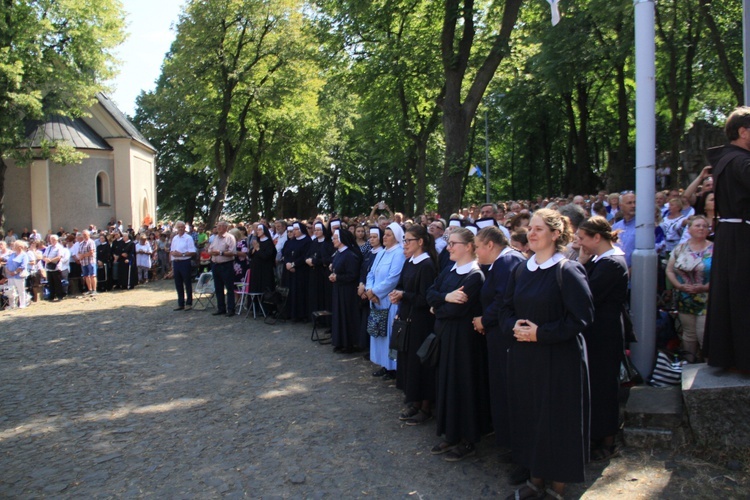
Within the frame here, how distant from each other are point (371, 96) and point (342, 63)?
221 centimetres

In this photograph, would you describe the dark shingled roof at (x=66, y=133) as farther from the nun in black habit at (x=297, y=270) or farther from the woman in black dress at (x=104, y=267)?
the nun in black habit at (x=297, y=270)

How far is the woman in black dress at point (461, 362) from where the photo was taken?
5004 mm

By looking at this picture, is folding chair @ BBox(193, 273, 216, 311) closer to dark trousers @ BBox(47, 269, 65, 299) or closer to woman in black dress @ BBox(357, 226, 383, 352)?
dark trousers @ BBox(47, 269, 65, 299)

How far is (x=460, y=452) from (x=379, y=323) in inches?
105

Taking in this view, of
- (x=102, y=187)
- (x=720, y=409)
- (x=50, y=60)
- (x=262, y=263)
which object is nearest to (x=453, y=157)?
(x=262, y=263)

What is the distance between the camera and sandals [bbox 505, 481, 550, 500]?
4.14m

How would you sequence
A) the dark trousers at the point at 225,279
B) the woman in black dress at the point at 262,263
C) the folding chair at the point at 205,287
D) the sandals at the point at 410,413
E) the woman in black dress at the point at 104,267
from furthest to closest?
the woman in black dress at the point at 104,267 < the folding chair at the point at 205,287 < the dark trousers at the point at 225,279 < the woman in black dress at the point at 262,263 < the sandals at the point at 410,413

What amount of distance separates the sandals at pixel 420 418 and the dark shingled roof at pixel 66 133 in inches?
1266

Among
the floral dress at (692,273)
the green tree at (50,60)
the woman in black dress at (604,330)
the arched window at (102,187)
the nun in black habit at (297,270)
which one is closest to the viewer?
the woman in black dress at (604,330)

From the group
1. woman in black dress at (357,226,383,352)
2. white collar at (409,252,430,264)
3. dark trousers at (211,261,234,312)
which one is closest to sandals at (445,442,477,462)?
white collar at (409,252,430,264)

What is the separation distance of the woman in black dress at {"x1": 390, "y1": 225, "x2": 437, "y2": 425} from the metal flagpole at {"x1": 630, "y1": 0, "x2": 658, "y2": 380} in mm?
1956

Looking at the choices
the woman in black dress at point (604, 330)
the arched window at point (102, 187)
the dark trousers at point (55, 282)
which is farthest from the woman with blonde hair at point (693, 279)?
the arched window at point (102, 187)

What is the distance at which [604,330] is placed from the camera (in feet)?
15.6

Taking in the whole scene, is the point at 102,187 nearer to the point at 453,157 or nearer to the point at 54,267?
the point at 54,267
